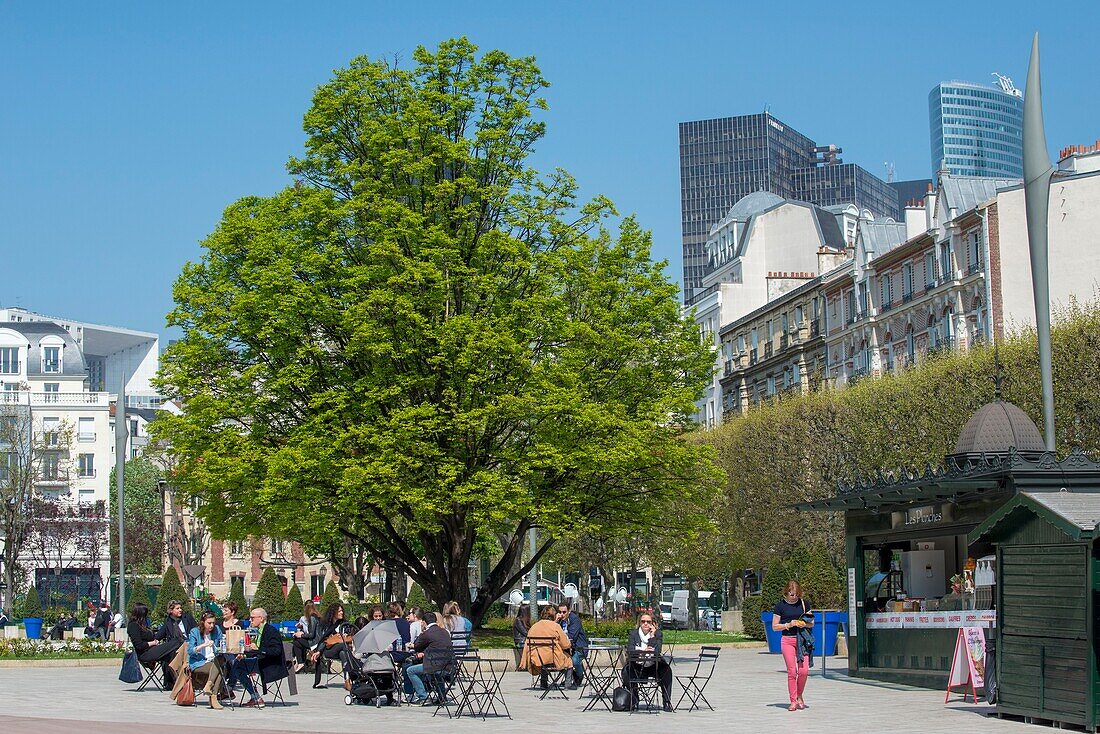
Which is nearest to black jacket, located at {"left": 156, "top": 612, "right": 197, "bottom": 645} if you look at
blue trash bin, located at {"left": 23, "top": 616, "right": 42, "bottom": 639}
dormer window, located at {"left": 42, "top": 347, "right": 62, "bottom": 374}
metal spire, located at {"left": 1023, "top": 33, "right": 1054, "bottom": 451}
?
metal spire, located at {"left": 1023, "top": 33, "right": 1054, "bottom": 451}

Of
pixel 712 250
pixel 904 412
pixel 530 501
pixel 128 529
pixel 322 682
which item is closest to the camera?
pixel 322 682

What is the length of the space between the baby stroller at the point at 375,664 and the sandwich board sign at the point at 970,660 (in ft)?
27.2

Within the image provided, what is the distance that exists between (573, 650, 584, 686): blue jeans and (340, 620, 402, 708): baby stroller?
3991mm

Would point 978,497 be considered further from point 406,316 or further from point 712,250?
point 712,250

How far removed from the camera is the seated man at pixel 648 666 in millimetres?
20984

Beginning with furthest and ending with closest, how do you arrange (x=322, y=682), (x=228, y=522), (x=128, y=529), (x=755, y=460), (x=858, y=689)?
(x=128, y=529), (x=755, y=460), (x=228, y=522), (x=322, y=682), (x=858, y=689)

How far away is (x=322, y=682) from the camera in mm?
28719

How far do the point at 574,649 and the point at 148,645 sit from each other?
7.35 metres

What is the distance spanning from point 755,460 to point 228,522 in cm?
2663

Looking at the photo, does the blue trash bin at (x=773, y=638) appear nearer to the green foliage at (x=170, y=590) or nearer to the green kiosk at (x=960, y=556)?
the green kiosk at (x=960, y=556)

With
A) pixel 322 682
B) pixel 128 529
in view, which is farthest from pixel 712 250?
pixel 322 682

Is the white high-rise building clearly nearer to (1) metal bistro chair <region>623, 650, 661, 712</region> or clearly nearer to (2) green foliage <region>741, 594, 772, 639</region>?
(2) green foliage <region>741, 594, 772, 639</region>

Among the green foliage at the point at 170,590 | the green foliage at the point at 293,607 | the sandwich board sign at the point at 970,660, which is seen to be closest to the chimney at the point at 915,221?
the green foliage at the point at 293,607

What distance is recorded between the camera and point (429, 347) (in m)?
34.6
